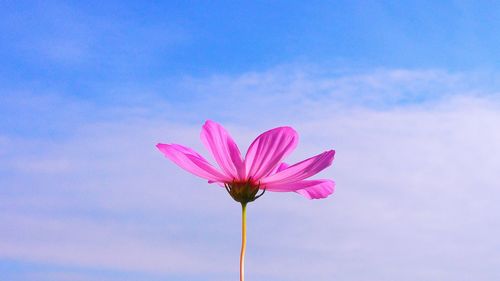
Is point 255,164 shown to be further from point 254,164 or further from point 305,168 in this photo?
point 305,168

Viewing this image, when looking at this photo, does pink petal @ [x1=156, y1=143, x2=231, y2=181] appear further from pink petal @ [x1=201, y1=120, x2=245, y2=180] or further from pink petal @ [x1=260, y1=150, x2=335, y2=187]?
pink petal @ [x1=260, y1=150, x2=335, y2=187]

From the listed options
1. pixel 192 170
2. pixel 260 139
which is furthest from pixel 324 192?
pixel 192 170

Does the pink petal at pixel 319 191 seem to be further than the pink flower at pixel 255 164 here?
Yes

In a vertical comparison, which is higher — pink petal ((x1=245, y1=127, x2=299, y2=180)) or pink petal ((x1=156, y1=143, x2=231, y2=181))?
pink petal ((x1=245, y1=127, x2=299, y2=180))

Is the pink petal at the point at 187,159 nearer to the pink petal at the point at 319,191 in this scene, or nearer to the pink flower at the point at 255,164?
the pink flower at the point at 255,164

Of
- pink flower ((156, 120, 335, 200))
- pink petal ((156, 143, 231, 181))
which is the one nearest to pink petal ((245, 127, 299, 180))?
pink flower ((156, 120, 335, 200))

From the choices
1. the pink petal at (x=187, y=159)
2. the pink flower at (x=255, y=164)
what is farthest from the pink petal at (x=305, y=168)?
the pink petal at (x=187, y=159)
